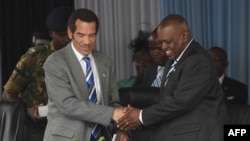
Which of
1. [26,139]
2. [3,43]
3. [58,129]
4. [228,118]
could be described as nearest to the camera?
[58,129]

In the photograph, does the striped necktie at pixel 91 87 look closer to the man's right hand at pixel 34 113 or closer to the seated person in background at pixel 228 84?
the man's right hand at pixel 34 113

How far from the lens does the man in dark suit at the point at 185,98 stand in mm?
3289

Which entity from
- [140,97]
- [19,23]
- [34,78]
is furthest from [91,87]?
[19,23]

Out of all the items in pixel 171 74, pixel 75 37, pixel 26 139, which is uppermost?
pixel 75 37

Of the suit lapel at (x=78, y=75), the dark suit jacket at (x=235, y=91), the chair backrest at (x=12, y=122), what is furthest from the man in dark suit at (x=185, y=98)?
the dark suit jacket at (x=235, y=91)

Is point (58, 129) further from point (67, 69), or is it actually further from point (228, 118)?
point (228, 118)

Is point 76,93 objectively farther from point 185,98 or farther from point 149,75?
point 149,75

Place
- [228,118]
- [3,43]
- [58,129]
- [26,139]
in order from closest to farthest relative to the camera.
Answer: [58,129] → [228,118] → [26,139] → [3,43]

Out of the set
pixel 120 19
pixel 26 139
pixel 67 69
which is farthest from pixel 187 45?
pixel 120 19

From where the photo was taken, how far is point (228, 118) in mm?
3465

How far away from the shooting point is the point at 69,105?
3.18 meters

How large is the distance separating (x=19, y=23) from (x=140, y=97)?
7.60ft

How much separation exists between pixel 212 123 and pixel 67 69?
0.89 metres

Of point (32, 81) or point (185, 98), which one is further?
point (32, 81)
